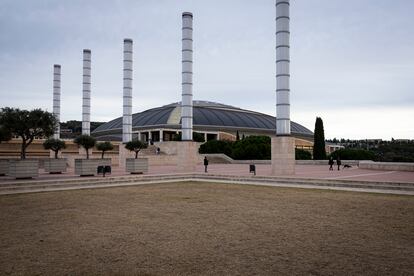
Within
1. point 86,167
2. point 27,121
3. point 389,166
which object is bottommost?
point 389,166

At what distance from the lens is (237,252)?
26.0 ft

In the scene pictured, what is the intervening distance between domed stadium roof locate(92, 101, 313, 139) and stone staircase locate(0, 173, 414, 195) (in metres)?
50.5

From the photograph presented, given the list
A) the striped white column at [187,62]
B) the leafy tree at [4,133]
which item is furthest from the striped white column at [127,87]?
the leafy tree at [4,133]

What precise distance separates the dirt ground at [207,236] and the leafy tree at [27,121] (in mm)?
9580

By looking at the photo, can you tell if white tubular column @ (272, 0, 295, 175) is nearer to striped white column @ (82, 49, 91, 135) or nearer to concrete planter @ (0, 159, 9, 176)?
concrete planter @ (0, 159, 9, 176)

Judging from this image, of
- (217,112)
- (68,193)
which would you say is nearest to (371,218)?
(68,193)

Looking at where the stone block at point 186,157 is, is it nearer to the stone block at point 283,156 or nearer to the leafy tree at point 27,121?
the stone block at point 283,156

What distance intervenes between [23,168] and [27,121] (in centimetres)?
325

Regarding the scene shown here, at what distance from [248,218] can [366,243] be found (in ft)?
12.8

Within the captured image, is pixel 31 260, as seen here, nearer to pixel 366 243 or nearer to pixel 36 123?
pixel 366 243

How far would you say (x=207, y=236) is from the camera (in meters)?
9.37

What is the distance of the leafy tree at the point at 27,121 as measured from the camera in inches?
944

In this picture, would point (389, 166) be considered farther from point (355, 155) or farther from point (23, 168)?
point (23, 168)

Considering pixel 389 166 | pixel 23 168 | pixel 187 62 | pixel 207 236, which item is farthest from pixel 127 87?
pixel 207 236
